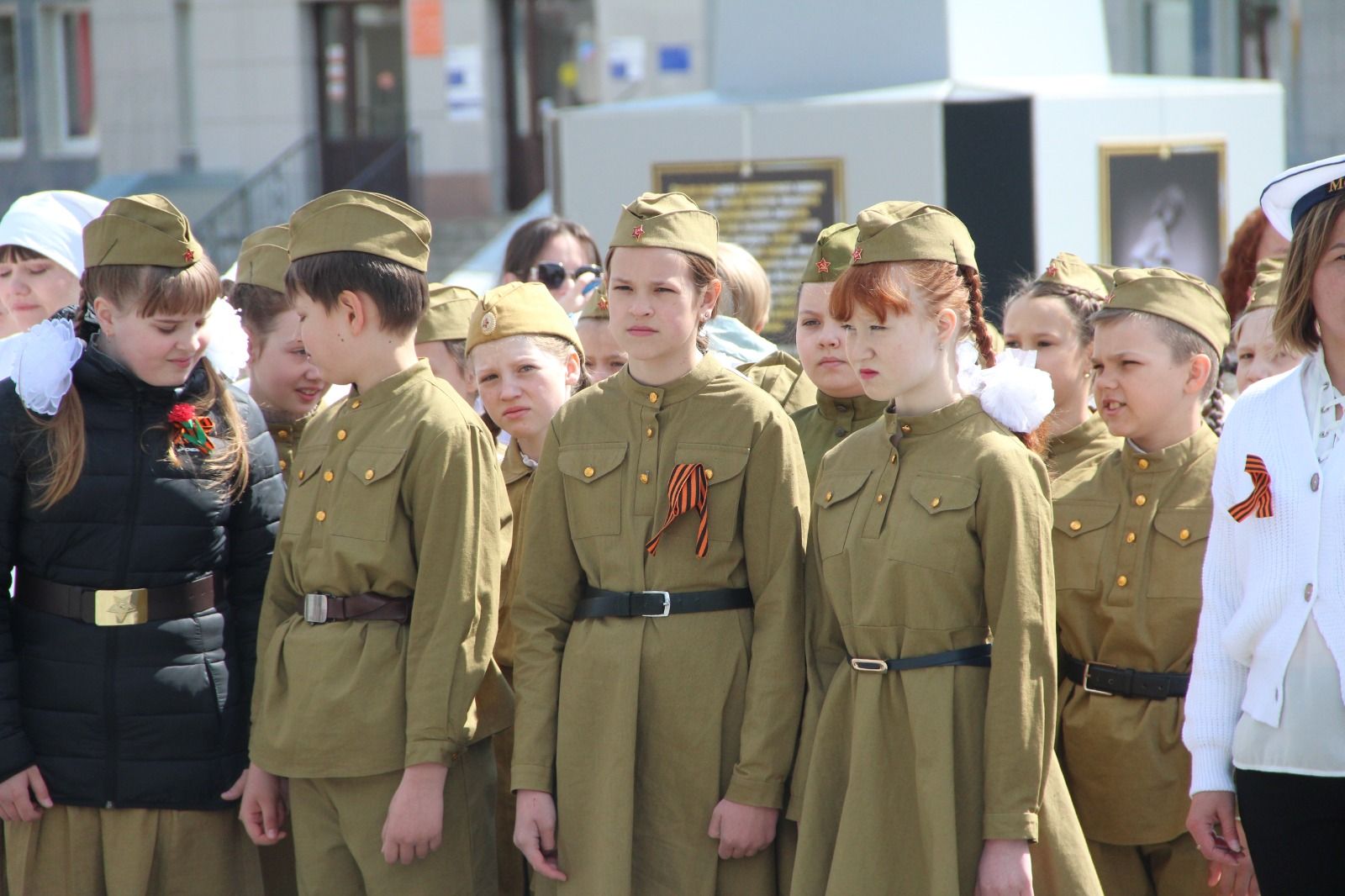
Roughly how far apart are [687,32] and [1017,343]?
1291 centimetres

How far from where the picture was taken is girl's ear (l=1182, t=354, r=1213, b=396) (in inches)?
141

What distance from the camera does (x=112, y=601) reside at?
133 inches

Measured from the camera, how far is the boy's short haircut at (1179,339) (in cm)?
359

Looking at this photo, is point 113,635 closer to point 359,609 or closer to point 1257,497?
point 359,609

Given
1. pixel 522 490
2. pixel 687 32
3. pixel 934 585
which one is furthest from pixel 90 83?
pixel 934 585

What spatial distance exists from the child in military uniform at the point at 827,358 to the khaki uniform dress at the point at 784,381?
23 cm

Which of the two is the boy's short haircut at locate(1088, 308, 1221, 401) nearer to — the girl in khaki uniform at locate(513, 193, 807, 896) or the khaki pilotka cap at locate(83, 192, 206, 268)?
the girl in khaki uniform at locate(513, 193, 807, 896)

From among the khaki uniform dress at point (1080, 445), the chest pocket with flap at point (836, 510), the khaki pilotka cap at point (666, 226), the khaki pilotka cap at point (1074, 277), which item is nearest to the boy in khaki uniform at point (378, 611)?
the khaki pilotka cap at point (666, 226)

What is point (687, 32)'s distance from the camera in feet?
53.8

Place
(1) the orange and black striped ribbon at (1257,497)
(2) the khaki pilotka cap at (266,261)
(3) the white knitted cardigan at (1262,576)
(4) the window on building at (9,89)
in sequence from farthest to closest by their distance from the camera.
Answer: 1. (4) the window on building at (9,89)
2. (2) the khaki pilotka cap at (266,261)
3. (1) the orange and black striped ribbon at (1257,497)
4. (3) the white knitted cardigan at (1262,576)

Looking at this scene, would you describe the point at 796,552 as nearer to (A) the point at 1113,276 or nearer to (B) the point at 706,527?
(B) the point at 706,527

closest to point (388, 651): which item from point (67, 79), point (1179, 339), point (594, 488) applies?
point (594, 488)

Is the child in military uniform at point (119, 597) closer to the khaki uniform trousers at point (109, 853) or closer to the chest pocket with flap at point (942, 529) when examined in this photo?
the khaki uniform trousers at point (109, 853)

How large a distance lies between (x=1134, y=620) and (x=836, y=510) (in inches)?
32.2
